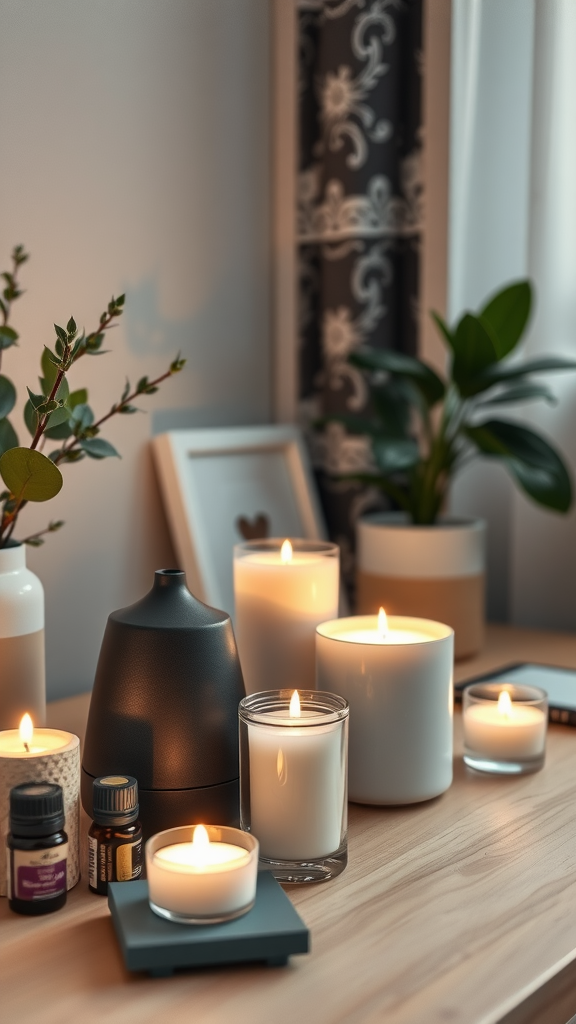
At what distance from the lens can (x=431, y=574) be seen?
48.8 inches

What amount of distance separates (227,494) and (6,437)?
47cm

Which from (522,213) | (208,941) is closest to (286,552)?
(208,941)

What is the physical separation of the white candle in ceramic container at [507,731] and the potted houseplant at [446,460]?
0.31 meters

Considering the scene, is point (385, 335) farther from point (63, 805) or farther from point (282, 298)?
point (63, 805)

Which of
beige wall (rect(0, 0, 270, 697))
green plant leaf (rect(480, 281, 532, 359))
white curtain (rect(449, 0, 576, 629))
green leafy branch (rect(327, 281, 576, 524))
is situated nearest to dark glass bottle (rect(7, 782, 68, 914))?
beige wall (rect(0, 0, 270, 697))

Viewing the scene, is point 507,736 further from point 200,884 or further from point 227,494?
point 227,494

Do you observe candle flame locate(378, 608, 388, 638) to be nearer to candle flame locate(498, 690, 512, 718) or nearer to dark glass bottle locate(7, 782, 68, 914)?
candle flame locate(498, 690, 512, 718)

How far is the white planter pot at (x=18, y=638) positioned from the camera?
33.0 inches

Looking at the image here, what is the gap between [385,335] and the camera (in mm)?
1406

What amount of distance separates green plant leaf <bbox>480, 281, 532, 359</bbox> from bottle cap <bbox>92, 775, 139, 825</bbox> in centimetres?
71

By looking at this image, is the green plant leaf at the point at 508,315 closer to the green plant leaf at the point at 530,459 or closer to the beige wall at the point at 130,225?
the green plant leaf at the point at 530,459

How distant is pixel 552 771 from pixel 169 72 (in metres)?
0.86

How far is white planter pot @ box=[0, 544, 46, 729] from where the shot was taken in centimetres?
84

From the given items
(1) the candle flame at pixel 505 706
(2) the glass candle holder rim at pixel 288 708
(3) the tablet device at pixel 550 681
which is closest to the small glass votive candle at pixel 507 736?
(1) the candle flame at pixel 505 706
